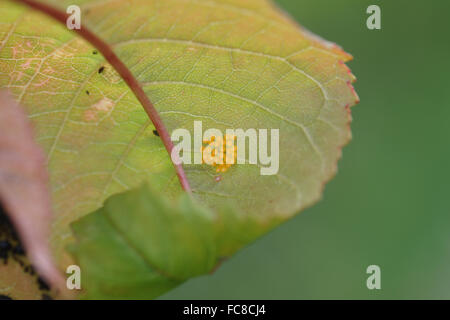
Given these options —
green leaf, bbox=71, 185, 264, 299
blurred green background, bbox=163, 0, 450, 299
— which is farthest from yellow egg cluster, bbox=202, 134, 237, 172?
blurred green background, bbox=163, 0, 450, 299

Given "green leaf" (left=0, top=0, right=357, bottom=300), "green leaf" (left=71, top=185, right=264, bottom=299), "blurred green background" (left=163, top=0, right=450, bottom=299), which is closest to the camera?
"green leaf" (left=71, top=185, right=264, bottom=299)

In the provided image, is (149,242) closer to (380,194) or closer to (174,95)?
(174,95)

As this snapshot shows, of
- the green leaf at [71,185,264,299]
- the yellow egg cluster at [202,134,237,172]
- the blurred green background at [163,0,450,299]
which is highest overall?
the blurred green background at [163,0,450,299]

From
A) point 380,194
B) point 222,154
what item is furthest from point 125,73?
point 380,194

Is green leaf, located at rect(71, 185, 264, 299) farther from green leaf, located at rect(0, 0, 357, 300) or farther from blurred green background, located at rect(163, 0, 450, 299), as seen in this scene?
blurred green background, located at rect(163, 0, 450, 299)

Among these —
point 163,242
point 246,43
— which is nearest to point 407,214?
point 246,43

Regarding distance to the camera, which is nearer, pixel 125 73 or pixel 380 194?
pixel 125 73
